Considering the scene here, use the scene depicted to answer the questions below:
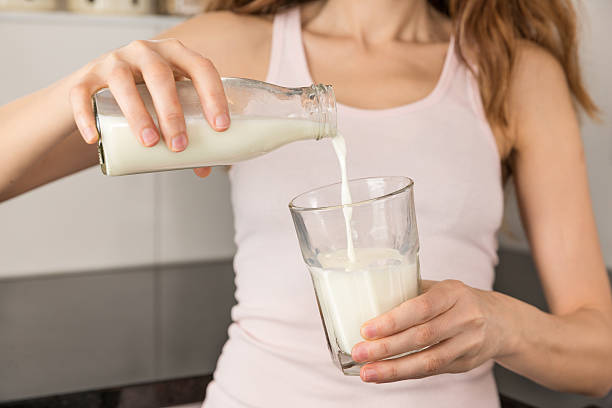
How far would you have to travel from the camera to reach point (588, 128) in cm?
129

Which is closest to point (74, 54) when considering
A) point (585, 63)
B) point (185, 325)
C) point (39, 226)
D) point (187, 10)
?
point (187, 10)

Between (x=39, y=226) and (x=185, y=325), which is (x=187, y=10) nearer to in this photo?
(x=39, y=226)

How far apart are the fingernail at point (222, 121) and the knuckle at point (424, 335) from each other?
269mm

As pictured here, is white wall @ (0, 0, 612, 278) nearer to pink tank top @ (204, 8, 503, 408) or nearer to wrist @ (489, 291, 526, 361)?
pink tank top @ (204, 8, 503, 408)

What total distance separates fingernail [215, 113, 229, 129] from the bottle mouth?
116 mm

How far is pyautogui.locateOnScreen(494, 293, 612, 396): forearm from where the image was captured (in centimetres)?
85

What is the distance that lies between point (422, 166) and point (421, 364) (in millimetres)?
425

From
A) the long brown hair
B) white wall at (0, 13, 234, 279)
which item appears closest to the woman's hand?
the long brown hair

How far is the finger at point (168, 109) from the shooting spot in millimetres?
581

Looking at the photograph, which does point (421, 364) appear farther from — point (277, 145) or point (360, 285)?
point (277, 145)

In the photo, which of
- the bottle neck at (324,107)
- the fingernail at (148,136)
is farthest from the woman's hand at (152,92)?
the bottle neck at (324,107)

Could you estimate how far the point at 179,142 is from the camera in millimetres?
586

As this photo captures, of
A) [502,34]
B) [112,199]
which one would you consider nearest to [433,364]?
[502,34]

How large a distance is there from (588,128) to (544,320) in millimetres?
553
